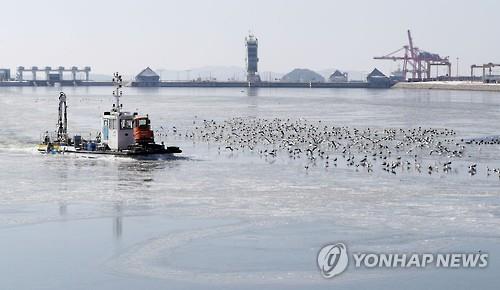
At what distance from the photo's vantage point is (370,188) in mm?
48906

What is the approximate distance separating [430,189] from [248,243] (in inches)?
696

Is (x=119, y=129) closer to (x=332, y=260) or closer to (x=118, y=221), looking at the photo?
(x=118, y=221)

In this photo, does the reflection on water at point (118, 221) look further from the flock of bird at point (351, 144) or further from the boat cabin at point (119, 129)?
the boat cabin at point (119, 129)

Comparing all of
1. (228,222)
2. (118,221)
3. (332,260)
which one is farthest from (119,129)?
(332,260)


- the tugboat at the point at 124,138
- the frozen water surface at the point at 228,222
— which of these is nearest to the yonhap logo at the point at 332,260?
the frozen water surface at the point at 228,222

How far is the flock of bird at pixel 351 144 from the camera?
6159 centimetres

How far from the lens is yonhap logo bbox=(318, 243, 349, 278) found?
30.4 metres

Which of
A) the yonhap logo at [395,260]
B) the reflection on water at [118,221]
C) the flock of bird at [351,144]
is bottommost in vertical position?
the yonhap logo at [395,260]

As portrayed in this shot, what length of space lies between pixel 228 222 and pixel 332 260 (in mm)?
7828

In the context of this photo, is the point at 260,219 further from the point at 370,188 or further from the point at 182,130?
the point at 182,130

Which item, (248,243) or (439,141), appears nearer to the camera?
(248,243)

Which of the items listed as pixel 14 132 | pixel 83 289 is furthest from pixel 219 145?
pixel 83 289

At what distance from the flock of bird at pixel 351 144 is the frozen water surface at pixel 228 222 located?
2111mm

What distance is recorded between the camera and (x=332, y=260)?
31.8 m
